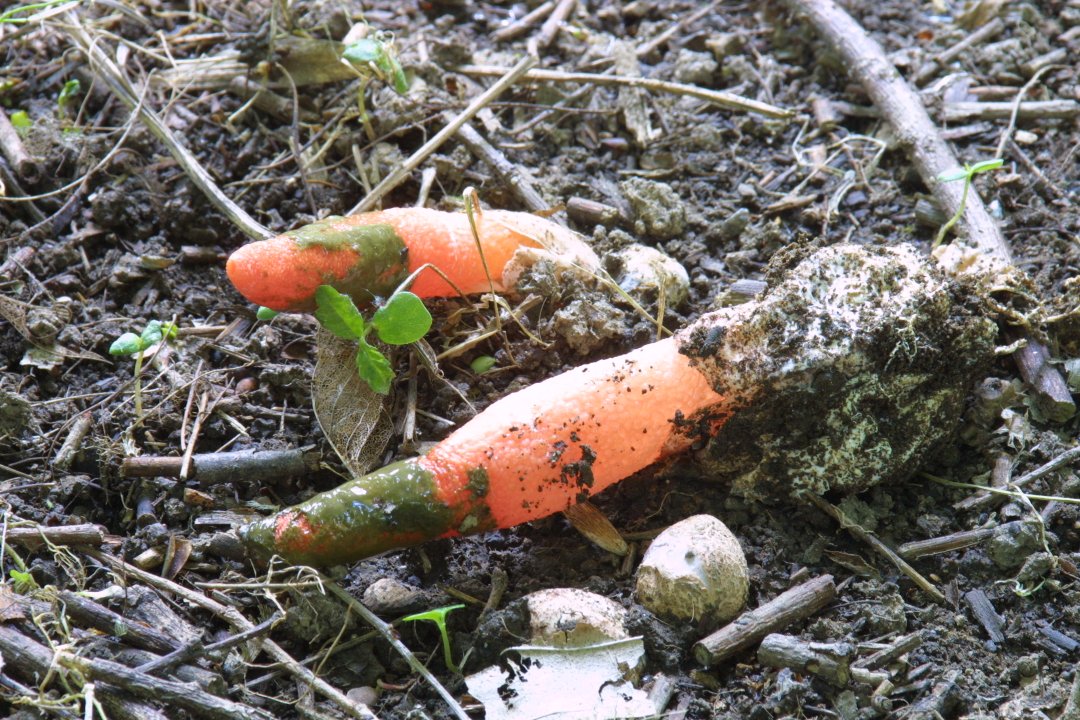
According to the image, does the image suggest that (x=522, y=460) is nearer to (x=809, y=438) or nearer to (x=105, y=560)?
(x=809, y=438)

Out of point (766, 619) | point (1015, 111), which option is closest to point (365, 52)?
point (766, 619)

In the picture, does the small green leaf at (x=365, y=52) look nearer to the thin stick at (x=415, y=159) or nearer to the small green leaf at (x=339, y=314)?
the thin stick at (x=415, y=159)

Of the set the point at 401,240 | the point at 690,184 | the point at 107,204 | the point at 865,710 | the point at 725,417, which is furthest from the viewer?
the point at 690,184

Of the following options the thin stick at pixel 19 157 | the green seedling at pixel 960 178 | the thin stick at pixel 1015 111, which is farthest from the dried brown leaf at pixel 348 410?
the thin stick at pixel 1015 111

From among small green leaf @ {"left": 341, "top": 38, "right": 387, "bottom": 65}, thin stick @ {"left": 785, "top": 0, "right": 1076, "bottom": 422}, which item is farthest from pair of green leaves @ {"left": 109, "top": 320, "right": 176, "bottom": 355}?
thin stick @ {"left": 785, "top": 0, "right": 1076, "bottom": 422}

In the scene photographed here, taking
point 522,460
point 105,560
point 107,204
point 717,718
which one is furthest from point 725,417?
point 107,204

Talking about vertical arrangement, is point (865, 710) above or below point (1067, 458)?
below
